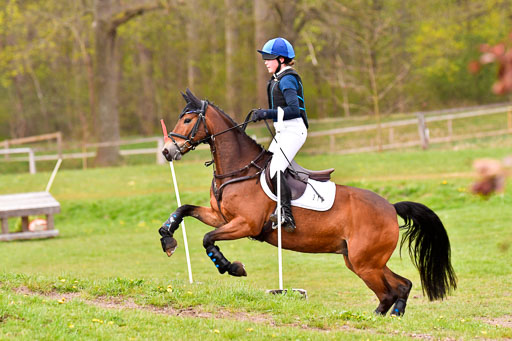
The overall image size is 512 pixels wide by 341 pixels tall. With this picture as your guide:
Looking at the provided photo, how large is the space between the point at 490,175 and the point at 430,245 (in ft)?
21.3

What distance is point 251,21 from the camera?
3775 cm

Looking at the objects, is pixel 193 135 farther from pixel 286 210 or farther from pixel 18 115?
pixel 18 115

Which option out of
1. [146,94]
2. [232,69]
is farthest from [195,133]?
[146,94]

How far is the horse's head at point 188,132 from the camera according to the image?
26.2ft

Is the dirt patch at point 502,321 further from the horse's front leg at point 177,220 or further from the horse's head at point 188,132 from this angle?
the horse's head at point 188,132

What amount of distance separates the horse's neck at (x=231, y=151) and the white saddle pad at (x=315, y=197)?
1.18 ft

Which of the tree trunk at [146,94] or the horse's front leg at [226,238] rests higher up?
the tree trunk at [146,94]

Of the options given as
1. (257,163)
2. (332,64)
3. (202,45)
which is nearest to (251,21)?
(332,64)

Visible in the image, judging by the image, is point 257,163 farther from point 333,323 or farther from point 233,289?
point 333,323

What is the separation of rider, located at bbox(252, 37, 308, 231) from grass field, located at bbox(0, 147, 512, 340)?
121 cm

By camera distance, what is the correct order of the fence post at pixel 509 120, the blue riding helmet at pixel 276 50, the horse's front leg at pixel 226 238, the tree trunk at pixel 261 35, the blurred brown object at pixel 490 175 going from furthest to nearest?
the fence post at pixel 509 120, the tree trunk at pixel 261 35, the blue riding helmet at pixel 276 50, the horse's front leg at pixel 226 238, the blurred brown object at pixel 490 175

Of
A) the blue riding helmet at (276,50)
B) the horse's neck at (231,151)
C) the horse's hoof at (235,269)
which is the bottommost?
the horse's hoof at (235,269)

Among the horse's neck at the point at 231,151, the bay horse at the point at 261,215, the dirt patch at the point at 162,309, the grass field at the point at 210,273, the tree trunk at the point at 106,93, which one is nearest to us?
the grass field at the point at 210,273

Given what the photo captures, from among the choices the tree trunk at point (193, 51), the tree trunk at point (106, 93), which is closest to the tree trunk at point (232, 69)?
the tree trunk at point (193, 51)
